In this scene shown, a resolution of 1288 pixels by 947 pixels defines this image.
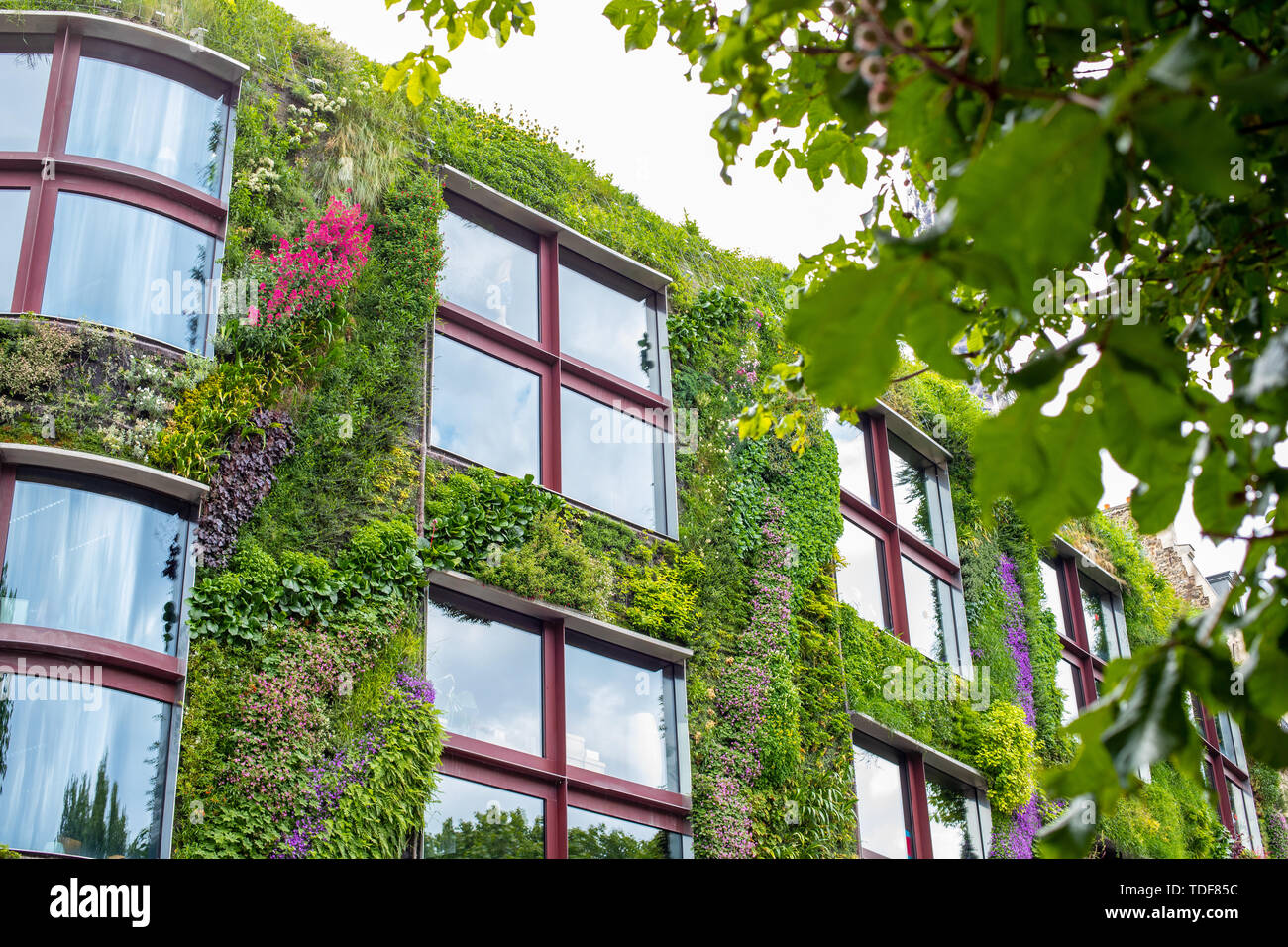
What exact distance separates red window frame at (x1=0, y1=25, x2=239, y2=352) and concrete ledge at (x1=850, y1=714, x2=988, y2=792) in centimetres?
761

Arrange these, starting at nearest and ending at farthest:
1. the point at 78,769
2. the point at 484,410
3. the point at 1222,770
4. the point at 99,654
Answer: the point at 78,769, the point at 99,654, the point at 484,410, the point at 1222,770

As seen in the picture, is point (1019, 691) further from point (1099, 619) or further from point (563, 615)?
point (563, 615)

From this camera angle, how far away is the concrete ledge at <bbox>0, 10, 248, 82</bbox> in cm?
982

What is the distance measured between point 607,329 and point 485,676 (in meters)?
4.35

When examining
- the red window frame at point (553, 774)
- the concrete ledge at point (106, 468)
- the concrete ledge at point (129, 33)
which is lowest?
the red window frame at point (553, 774)

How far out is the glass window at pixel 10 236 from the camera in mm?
9109

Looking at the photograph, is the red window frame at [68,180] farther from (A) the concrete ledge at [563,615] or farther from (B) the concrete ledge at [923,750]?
(B) the concrete ledge at [923,750]

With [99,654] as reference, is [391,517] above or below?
above

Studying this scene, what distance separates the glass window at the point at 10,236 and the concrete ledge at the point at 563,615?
12.5 feet

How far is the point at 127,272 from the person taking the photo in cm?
945

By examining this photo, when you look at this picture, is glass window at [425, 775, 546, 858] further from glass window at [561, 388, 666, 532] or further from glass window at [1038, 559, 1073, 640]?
glass window at [1038, 559, 1073, 640]

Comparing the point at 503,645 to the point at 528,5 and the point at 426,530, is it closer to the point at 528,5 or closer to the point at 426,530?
the point at 426,530

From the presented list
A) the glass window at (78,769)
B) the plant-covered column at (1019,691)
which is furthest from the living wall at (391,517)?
the glass window at (78,769)

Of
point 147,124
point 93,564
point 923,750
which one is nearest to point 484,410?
point 147,124
